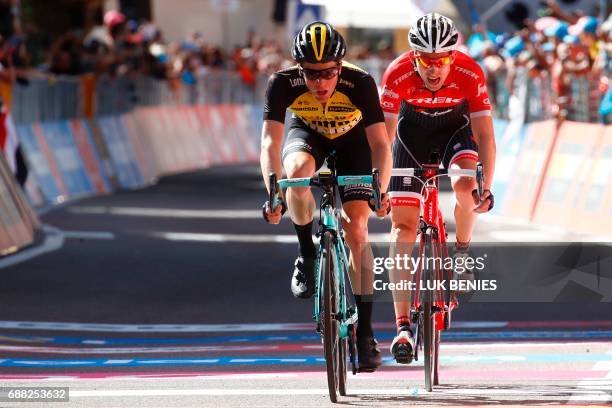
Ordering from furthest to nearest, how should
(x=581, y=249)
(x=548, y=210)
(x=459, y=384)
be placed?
(x=548, y=210), (x=581, y=249), (x=459, y=384)

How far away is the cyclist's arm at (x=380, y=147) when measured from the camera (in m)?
8.84

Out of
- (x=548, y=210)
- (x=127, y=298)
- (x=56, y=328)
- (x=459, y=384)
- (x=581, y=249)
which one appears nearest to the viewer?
(x=459, y=384)

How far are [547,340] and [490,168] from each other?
6.23ft

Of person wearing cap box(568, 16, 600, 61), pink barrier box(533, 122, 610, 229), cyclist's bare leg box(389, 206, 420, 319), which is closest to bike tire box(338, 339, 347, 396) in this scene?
cyclist's bare leg box(389, 206, 420, 319)

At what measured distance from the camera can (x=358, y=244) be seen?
360 inches

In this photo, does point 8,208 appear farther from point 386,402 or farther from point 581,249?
point 386,402

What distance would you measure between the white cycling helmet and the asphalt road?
6.24ft

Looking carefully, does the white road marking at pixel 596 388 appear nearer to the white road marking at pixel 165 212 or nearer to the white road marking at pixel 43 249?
the white road marking at pixel 43 249

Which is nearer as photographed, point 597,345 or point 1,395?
point 1,395

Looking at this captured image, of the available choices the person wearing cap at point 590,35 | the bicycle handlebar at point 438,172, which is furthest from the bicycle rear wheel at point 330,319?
the person wearing cap at point 590,35

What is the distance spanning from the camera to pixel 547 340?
36.3 feet

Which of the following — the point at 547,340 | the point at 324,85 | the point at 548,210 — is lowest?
the point at 548,210

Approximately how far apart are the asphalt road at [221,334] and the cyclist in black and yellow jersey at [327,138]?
0.63 m

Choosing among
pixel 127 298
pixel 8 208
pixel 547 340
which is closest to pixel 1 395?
pixel 547 340
